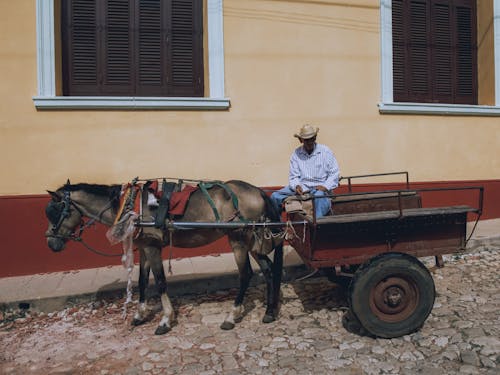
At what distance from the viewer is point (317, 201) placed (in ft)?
11.1

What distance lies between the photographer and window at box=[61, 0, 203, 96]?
541cm

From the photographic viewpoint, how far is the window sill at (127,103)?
16.3 feet

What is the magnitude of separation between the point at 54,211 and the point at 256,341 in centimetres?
204

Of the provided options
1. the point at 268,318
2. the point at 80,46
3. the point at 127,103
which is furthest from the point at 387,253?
the point at 80,46

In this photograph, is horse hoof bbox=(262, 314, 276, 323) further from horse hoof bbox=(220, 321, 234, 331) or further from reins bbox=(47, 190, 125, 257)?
reins bbox=(47, 190, 125, 257)

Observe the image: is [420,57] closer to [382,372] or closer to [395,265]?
[395,265]

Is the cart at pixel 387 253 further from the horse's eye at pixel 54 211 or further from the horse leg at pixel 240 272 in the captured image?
the horse's eye at pixel 54 211

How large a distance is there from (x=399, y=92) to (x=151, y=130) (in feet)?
13.6

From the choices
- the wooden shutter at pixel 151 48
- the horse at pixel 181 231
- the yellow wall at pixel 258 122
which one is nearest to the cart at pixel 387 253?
the horse at pixel 181 231

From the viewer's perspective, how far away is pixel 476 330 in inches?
123

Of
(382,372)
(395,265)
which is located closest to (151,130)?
(395,265)

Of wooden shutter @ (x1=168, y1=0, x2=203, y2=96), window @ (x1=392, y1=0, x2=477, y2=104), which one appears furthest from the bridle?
window @ (x1=392, y1=0, x2=477, y2=104)

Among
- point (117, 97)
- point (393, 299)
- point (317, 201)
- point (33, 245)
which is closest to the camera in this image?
point (393, 299)

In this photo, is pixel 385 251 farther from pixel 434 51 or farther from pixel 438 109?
pixel 434 51
